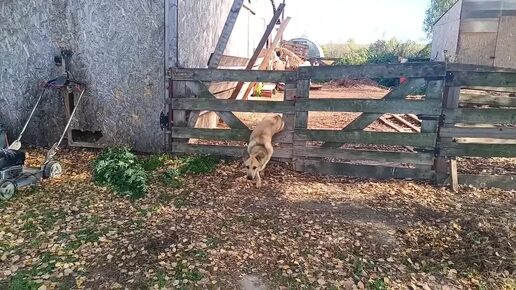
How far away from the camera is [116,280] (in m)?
3.13

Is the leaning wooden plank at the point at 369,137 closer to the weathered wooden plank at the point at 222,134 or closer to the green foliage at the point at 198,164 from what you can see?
the weathered wooden plank at the point at 222,134

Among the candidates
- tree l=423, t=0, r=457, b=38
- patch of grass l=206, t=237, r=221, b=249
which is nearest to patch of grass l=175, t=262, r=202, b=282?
patch of grass l=206, t=237, r=221, b=249

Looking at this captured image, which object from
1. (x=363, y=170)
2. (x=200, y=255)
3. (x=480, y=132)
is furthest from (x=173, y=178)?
(x=480, y=132)

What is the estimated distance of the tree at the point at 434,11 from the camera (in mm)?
47125

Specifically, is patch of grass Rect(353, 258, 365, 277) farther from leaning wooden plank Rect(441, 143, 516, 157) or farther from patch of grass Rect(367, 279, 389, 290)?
leaning wooden plank Rect(441, 143, 516, 157)

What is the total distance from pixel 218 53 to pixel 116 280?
15.0 feet

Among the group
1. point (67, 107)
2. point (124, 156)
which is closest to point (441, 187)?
point (124, 156)

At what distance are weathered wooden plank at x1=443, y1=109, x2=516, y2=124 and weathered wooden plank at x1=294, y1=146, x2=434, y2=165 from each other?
621mm

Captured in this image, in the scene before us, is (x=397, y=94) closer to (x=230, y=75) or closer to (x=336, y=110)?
(x=336, y=110)

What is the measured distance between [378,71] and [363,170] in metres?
1.48

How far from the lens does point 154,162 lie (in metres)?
5.93

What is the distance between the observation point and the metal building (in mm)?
16906

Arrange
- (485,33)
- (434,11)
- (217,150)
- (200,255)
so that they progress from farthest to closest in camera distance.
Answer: (434,11) < (485,33) < (217,150) < (200,255)

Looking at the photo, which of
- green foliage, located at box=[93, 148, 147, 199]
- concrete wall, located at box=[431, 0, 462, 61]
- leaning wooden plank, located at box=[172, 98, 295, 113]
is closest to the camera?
green foliage, located at box=[93, 148, 147, 199]
